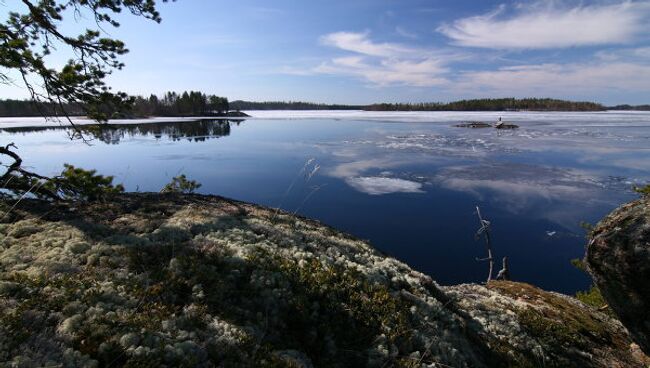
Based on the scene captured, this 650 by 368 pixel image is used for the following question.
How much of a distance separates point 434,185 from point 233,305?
81.6 ft

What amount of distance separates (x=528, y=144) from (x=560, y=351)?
49.2 m

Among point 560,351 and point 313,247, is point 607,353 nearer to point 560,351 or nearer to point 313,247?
point 560,351

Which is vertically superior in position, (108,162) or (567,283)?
(108,162)

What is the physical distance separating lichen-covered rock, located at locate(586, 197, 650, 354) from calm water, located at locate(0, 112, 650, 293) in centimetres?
992

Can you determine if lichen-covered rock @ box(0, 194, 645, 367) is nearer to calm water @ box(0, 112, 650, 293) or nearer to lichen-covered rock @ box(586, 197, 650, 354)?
lichen-covered rock @ box(586, 197, 650, 354)

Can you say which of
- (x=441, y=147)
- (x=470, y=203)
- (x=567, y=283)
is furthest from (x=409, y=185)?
(x=441, y=147)

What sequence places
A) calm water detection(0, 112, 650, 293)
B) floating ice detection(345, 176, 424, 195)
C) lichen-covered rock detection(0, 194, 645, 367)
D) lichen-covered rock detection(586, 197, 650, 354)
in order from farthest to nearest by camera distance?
floating ice detection(345, 176, 424, 195) → calm water detection(0, 112, 650, 293) → lichen-covered rock detection(586, 197, 650, 354) → lichen-covered rock detection(0, 194, 645, 367)

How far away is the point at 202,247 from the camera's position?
5984 mm

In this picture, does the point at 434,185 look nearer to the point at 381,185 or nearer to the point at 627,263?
the point at 381,185

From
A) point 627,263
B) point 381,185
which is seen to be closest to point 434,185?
point 381,185

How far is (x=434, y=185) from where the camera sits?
27.6 m

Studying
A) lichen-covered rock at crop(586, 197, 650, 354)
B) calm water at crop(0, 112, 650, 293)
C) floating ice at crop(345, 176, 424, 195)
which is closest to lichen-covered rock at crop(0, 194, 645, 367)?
lichen-covered rock at crop(586, 197, 650, 354)

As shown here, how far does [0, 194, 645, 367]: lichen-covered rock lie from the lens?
3.84 m

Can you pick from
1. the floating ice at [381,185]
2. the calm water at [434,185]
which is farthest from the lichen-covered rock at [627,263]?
the floating ice at [381,185]
